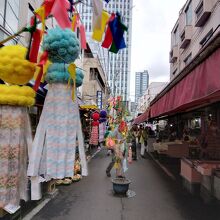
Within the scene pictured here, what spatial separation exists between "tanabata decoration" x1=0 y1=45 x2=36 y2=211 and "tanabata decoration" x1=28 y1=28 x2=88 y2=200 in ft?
0.55

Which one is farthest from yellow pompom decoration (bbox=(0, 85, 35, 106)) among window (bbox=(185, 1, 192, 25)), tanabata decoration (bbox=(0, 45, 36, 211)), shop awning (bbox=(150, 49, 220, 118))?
window (bbox=(185, 1, 192, 25))

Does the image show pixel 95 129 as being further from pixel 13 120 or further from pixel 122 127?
pixel 13 120

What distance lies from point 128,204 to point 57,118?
564 centimetres

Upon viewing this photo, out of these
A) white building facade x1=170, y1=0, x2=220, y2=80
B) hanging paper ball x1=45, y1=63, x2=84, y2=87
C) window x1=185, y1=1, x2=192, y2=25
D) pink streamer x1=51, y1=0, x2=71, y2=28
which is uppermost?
window x1=185, y1=1, x2=192, y2=25

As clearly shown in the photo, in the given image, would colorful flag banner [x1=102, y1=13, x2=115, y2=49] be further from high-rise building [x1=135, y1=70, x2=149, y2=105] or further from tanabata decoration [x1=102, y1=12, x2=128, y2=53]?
high-rise building [x1=135, y1=70, x2=149, y2=105]

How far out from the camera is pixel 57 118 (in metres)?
3.63

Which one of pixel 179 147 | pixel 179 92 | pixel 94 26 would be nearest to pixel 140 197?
pixel 179 92

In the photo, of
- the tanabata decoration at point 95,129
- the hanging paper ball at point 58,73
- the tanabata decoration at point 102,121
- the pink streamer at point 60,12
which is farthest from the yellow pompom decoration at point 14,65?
the tanabata decoration at point 102,121

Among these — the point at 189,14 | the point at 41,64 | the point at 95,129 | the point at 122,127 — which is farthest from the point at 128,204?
the point at 189,14

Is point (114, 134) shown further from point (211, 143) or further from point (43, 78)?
point (43, 78)

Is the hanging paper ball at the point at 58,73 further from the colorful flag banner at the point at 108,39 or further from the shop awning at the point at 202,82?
the shop awning at the point at 202,82

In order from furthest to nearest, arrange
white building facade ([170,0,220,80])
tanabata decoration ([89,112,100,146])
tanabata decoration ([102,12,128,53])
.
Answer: tanabata decoration ([89,112,100,146]) < white building facade ([170,0,220,80]) < tanabata decoration ([102,12,128,53])

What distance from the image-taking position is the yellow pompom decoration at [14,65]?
328 centimetres

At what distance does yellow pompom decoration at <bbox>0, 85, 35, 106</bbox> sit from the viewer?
3.31 m
